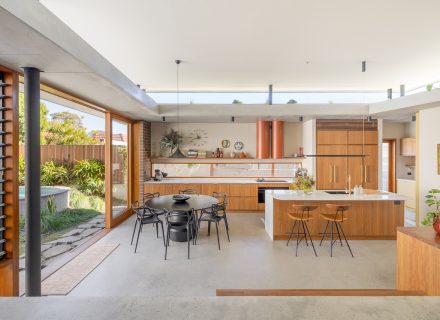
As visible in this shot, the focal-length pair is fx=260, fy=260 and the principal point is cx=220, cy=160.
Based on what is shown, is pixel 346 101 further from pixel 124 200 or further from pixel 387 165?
pixel 124 200

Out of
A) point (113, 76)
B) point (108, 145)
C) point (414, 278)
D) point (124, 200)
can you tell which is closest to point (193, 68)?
point (113, 76)

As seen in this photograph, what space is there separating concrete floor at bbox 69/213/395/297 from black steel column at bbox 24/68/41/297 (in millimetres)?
588

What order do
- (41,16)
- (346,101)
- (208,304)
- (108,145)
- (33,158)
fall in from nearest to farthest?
(208,304) → (41,16) → (33,158) → (108,145) → (346,101)

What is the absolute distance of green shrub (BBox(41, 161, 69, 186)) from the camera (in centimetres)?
548

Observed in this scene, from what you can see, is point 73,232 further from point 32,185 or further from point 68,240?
point 32,185

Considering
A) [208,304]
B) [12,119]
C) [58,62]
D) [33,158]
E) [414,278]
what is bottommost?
[414,278]

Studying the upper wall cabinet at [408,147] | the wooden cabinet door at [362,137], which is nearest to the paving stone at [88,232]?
the wooden cabinet door at [362,137]

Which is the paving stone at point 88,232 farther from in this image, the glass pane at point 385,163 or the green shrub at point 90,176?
the glass pane at point 385,163

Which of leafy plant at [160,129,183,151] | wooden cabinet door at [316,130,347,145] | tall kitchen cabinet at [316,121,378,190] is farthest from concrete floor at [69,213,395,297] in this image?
leafy plant at [160,129,183,151]

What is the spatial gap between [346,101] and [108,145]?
5.82 meters

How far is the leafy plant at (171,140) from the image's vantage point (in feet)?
25.0

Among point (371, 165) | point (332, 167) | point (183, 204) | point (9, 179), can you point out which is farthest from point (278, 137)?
point (9, 179)

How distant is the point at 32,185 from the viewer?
271 centimetres

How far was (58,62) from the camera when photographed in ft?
8.60
